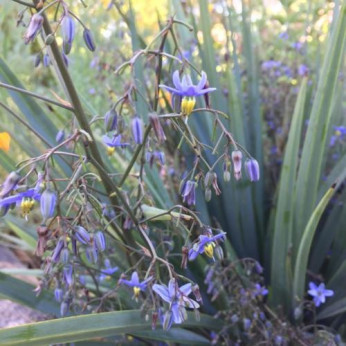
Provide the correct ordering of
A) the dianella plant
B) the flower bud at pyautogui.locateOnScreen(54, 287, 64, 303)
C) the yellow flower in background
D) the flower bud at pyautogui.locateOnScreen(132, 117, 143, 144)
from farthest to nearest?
the yellow flower in background, the flower bud at pyautogui.locateOnScreen(54, 287, 64, 303), the dianella plant, the flower bud at pyautogui.locateOnScreen(132, 117, 143, 144)

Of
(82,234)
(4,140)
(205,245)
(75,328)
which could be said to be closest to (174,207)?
(205,245)

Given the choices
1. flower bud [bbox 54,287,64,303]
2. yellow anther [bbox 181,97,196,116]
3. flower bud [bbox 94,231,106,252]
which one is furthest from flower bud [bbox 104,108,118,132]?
flower bud [bbox 54,287,64,303]

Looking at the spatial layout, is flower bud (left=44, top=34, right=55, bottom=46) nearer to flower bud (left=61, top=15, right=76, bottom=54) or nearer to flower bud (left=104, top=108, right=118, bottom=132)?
flower bud (left=61, top=15, right=76, bottom=54)

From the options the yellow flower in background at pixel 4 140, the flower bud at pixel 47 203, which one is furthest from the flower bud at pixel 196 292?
the yellow flower in background at pixel 4 140

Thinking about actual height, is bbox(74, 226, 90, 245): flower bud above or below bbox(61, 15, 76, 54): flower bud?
below

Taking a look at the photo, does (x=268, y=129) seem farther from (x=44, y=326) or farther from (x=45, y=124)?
(x=44, y=326)

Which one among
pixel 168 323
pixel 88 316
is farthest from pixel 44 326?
pixel 168 323

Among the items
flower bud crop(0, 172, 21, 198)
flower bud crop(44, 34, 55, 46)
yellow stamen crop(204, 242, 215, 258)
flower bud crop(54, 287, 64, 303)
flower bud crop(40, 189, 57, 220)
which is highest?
flower bud crop(44, 34, 55, 46)

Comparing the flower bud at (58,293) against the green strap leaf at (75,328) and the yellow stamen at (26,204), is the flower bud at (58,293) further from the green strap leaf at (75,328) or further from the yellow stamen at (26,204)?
the yellow stamen at (26,204)
